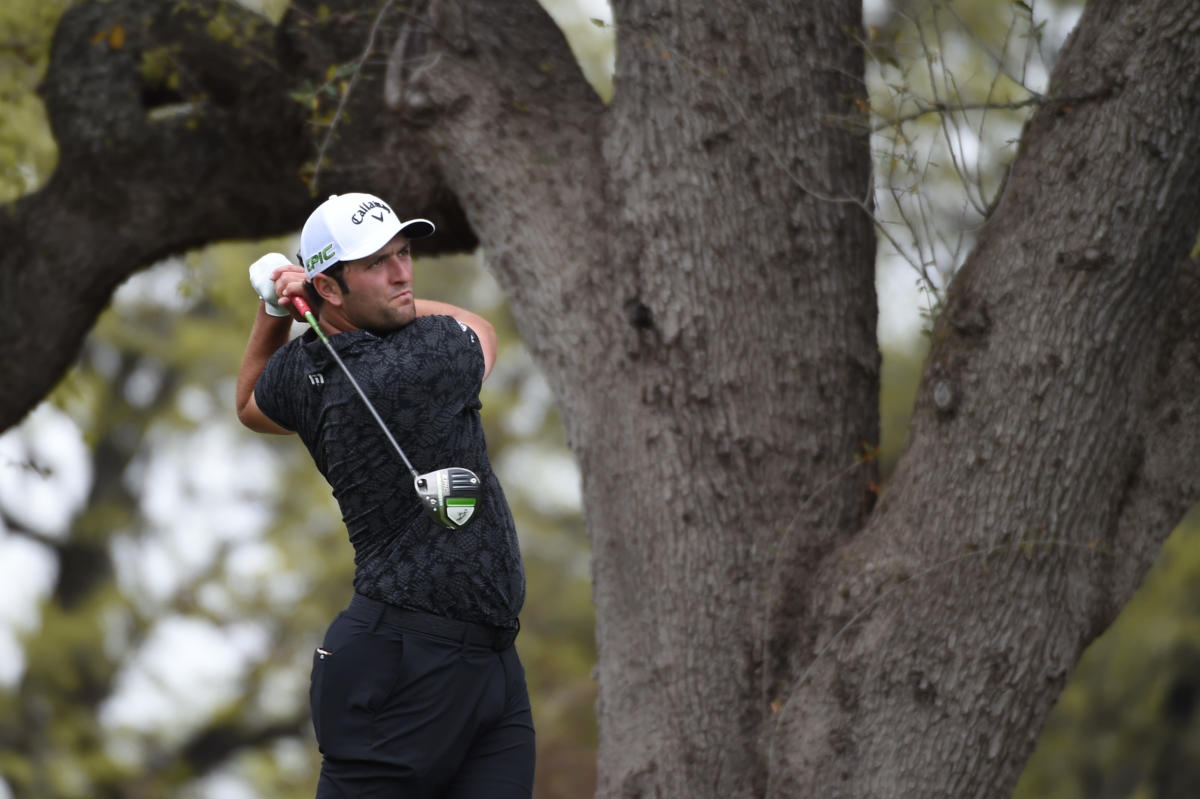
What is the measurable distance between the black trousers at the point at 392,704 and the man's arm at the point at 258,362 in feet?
2.16

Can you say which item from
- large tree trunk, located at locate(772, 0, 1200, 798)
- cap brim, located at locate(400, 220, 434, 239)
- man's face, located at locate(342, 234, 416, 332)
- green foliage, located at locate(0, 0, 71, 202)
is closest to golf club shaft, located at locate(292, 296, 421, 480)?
man's face, located at locate(342, 234, 416, 332)

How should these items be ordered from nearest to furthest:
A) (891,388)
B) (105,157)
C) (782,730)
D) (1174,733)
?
(782,730) → (105,157) → (891,388) → (1174,733)

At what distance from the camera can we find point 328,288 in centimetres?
363

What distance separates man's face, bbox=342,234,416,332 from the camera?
11.7ft

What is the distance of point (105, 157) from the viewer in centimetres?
620

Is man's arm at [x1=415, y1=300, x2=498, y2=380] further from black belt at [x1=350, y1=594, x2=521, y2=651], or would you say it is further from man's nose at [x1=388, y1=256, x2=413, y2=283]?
black belt at [x1=350, y1=594, x2=521, y2=651]

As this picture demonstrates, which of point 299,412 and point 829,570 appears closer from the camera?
point 299,412

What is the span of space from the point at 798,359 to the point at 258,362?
1.80 m

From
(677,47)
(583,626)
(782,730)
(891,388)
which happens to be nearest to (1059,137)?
(677,47)

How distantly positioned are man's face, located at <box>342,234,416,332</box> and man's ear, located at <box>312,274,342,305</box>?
2 cm

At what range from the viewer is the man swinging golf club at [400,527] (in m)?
3.45

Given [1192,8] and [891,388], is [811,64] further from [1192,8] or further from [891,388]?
[891,388]

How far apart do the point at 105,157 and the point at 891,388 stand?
758cm

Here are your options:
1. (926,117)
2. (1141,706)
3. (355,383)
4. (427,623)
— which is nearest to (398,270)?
(355,383)
